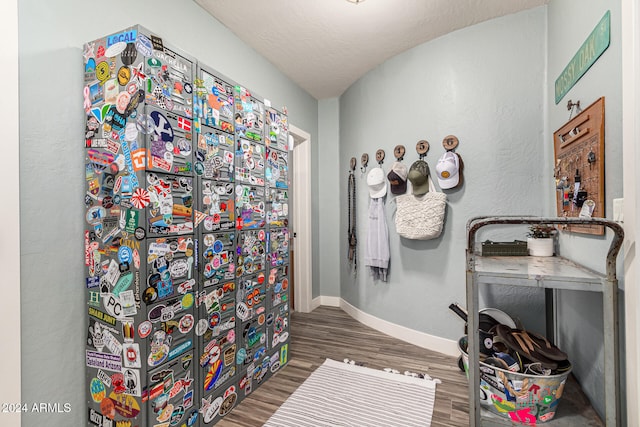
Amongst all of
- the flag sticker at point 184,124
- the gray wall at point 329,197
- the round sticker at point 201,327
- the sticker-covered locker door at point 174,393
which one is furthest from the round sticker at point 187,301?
the gray wall at point 329,197

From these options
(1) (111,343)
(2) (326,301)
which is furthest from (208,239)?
(2) (326,301)

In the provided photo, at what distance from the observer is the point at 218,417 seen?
5.80 ft

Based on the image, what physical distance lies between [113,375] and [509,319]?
7.20 feet

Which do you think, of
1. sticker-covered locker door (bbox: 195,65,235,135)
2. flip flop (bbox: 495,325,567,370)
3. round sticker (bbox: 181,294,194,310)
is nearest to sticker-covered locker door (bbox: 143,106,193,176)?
sticker-covered locker door (bbox: 195,65,235,135)

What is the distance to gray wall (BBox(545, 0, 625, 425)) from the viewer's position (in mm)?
1270

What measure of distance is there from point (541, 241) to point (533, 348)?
0.72 meters

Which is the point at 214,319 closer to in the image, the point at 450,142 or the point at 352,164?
the point at 450,142

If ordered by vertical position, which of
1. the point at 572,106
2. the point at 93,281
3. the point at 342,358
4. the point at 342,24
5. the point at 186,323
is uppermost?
the point at 342,24

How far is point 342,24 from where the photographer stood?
8.05 feet

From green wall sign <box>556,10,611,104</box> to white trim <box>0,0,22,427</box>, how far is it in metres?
2.42

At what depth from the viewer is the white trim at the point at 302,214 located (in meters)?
3.71

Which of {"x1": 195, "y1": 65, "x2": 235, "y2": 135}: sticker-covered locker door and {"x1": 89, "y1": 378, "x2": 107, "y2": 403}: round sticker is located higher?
{"x1": 195, "y1": 65, "x2": 235, "y2": 135}: sticker-covered locker door

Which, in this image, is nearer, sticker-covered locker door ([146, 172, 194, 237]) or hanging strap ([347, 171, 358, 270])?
sticker-covered locker door ([146, 172, 194, 237])

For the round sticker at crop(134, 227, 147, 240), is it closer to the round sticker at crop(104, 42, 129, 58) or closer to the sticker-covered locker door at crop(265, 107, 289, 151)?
the round sticker at crop(104, 42, 129, 58)
